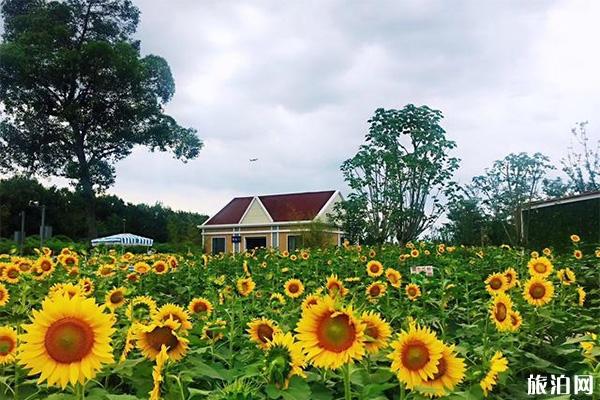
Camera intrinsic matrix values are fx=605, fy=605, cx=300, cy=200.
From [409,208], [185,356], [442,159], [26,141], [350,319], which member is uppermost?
[26,141]

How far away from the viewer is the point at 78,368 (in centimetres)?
102

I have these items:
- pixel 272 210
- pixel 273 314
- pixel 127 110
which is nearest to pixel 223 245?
pixel 272 210

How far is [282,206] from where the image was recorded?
29516mm

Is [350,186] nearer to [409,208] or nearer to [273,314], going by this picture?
[409,208]

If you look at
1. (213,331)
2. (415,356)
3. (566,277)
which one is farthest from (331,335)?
(566,277)

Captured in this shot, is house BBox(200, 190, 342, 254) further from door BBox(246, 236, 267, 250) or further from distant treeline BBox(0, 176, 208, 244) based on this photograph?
distant treeline BBox(0, 176, 208, 244)

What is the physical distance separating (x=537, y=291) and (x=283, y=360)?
1.31 metres

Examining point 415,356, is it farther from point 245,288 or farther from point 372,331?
point 245,288

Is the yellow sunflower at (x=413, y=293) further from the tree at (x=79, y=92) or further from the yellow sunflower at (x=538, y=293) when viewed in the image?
the tree at (x=79, y=92)

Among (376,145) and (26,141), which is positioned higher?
(26,141)

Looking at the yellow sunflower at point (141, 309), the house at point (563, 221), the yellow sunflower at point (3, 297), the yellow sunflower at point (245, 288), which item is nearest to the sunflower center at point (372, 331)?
Answer: the yellow sunflower at point (141, 309)

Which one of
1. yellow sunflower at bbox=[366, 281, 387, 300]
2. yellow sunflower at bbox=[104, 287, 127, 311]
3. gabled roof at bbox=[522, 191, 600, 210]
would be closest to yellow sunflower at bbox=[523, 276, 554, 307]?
yellow sunflower at bbox=[366, 281, 387, 300]

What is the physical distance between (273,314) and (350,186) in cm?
1203

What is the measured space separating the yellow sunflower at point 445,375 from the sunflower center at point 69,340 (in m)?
0.63
